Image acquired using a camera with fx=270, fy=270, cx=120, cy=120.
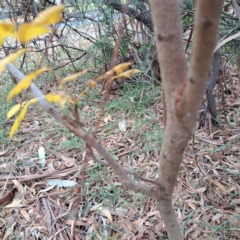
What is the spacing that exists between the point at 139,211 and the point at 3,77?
1615mm

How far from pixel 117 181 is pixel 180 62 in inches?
29.0

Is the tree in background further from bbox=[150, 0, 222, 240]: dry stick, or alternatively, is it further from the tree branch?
the tree branch

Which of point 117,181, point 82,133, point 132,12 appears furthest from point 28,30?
point 132,12

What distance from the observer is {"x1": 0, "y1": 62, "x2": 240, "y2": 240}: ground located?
828 mm

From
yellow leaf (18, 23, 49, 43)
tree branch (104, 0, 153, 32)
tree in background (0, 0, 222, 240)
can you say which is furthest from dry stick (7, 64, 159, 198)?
tree branch (104, 0, 153, 32)

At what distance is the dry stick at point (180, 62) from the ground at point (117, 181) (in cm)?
35

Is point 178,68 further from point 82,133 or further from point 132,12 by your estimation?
point 132,12

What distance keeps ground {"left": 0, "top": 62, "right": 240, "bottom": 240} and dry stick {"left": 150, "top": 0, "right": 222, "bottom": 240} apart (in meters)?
0.35

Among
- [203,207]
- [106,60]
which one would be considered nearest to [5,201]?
[203,207]

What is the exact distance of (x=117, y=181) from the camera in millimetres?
987

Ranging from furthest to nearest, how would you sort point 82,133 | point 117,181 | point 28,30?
point 117,181
point 82,133
point 28,30

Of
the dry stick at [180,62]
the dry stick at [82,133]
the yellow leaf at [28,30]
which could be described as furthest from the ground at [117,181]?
the yellow leaf at [28,30]

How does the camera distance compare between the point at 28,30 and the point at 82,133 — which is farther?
the point at 82,133

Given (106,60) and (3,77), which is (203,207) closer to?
(106,60)
